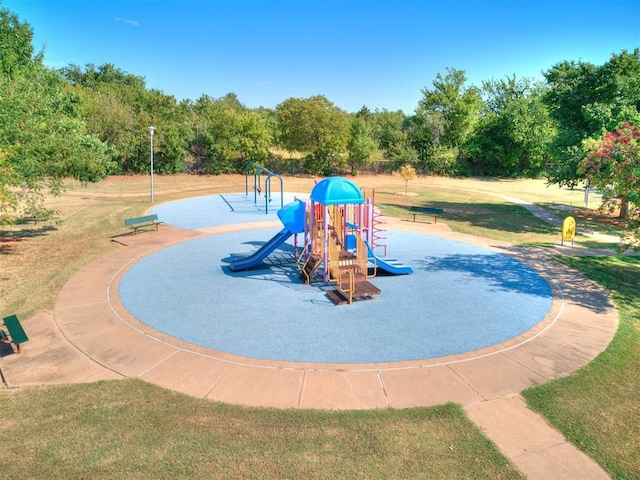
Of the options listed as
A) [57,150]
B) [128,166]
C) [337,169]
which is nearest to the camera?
[57,150]

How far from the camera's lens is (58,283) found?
45.0ft

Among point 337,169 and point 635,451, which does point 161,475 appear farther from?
point 337,169

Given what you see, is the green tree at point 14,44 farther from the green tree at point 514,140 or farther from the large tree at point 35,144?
the green tree at point 514,140

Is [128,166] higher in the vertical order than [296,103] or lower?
lower

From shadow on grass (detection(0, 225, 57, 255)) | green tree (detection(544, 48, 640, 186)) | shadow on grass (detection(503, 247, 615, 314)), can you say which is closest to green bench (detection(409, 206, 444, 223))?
shadow on grass (detection(503, 247, 615, 314))

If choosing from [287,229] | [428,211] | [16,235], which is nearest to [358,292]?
[287,229]

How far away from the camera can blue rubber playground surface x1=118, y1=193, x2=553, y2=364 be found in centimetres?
1019

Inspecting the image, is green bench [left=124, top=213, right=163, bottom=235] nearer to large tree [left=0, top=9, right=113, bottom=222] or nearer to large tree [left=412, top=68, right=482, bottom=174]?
large tree [left=0, top=9, right=113, bottom=222]

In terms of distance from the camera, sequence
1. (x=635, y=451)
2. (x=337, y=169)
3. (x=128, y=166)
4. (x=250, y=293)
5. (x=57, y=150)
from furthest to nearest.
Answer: (x=337, y=169) < (x=128, y=166) < (x=57, y=150) < (x=250, y=293) < (x=635, y=451)

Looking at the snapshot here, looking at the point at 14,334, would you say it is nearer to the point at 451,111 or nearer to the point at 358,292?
the point at 358,292

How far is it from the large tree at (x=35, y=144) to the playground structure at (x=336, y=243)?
7.77 metres

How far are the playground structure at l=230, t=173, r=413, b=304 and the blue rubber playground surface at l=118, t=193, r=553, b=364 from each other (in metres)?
0.41

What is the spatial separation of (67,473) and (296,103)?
146 ft

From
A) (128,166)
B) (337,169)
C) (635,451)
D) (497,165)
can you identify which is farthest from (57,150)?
(497,165)
